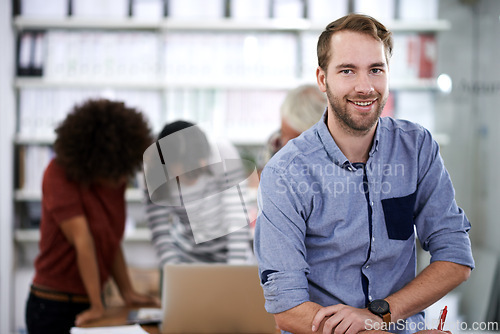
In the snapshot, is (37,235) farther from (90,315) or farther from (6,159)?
(90,315)

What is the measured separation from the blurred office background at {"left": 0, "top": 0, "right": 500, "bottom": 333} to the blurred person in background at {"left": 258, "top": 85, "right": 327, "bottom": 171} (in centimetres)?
145

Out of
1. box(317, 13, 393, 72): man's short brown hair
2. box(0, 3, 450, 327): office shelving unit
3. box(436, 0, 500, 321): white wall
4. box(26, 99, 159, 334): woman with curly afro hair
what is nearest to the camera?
box(317, 13, 393, 72): man's short brown hair

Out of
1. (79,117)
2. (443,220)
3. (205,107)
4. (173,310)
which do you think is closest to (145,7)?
(205,107)

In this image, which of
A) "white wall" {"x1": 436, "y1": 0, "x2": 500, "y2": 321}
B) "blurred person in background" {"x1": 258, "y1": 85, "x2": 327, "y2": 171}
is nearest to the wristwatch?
"blurred person in background" {"x1": 258, "y1": 85, "x2": 327, "y2": 171}

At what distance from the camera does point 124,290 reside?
2.14 meters

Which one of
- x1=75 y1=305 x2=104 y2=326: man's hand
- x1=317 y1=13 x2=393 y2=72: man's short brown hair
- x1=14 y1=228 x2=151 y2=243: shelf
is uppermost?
x1=317 y1=13 x2=393 y2=72: man's short brown hair

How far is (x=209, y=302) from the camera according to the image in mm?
1710

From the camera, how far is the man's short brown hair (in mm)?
1226

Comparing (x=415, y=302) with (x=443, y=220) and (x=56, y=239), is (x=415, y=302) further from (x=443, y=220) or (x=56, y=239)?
Result: (x=56, y=239)

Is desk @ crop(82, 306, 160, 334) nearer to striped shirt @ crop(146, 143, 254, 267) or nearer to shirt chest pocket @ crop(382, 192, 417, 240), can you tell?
striped shirt @ crop(146, 143, 254, 267)

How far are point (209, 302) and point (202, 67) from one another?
2217 millimetres

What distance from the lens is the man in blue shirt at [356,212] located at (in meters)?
1.20

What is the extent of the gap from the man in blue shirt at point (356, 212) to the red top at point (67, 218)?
94 centimetres

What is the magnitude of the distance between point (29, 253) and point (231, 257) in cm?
224
